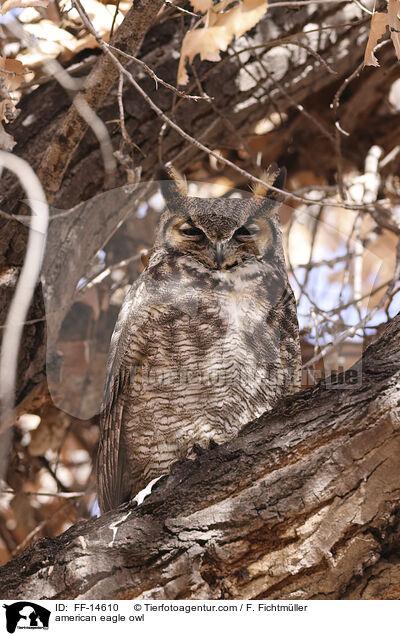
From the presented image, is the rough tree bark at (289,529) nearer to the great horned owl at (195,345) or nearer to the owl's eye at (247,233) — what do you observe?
the great horned owl at (195,345)

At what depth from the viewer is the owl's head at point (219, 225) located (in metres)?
1.60

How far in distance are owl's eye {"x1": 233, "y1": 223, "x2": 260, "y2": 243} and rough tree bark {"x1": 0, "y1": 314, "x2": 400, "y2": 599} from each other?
24.3 inches

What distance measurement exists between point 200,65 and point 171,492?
1.62 meters

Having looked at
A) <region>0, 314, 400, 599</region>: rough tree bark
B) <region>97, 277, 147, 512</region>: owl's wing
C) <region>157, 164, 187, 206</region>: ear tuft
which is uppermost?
<region>157, 164, 187, 206</region>: ear tuft

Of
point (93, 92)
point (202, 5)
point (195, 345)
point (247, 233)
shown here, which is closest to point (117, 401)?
point (195, 345)

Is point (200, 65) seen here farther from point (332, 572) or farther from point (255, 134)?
point (332, 572)

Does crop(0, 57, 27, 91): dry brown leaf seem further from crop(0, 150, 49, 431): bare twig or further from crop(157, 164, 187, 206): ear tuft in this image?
crop(157, 164, 187, 206): ear tuft

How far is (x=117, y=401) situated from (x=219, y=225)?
1.77ft

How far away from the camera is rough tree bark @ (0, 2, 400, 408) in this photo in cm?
196

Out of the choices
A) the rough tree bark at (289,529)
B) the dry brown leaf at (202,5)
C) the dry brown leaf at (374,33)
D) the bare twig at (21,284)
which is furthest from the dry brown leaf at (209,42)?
the rough tree bark at (289,529)

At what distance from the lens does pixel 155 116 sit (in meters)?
2.12

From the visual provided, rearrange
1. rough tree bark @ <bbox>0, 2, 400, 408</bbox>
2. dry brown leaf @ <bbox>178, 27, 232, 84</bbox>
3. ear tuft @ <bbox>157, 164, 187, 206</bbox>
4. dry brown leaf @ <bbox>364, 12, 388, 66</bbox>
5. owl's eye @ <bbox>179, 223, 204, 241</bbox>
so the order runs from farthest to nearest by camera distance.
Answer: rough tree bark @ <bbox>0, 2, 400, 408</bbox> < ear tuft @ <bbox>157, 164, 187, 206</bbox> < owl's eye @ <bbox>179, 223, 204, 241</bbox> < dry brown leaf @ <bbox>364, 12, 388, 66</bbox> < dry brown leaf @ <bbox>178, 27, 232, 84</bbox>

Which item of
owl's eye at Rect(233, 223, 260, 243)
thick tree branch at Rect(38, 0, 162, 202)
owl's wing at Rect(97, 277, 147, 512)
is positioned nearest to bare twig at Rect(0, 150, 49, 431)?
thick tree branch at Rect(38, 0, 162, 202)
